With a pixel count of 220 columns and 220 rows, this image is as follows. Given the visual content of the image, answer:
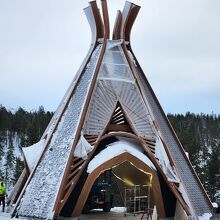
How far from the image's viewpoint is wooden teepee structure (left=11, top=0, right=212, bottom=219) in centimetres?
1780

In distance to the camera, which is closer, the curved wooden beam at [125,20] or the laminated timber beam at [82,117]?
the laminated timber beam at [82,117]

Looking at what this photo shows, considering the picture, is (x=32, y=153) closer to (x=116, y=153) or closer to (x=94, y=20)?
(x=116, y=153)

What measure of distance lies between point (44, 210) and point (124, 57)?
8.34 m

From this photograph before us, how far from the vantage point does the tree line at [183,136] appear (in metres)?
42.3

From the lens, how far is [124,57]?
2175 cm

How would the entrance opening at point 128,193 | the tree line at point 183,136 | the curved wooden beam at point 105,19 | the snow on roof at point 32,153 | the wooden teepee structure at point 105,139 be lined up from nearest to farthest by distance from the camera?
1. the wooden teepee structure at point 105,139
2. the snow on roof at point 32,153
3. the curved wooden beam at point 105,19
4. the entrance opening at point 128,193
5. the tree line at point 183,136

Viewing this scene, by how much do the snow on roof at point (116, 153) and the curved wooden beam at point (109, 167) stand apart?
0.39 feet

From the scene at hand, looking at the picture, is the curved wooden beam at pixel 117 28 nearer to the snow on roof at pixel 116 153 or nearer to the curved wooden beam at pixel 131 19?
the curved wooden beam at pixel 131 19

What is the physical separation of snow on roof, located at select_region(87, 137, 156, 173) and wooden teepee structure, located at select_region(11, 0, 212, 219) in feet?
0.19

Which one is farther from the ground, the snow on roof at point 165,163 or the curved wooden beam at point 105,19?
the curved wooden beam at point 105,19

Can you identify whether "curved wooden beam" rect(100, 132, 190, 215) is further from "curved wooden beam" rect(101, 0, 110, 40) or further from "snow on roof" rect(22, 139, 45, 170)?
"curved wooden beam" rect(101, 0, 110, 40)

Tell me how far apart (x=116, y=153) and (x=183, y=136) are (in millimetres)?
34887

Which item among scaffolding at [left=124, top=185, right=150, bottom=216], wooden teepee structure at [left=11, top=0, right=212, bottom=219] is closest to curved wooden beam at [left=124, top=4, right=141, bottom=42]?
wooden teepee structure at [left=11, top=0, right=212, bottom=219]

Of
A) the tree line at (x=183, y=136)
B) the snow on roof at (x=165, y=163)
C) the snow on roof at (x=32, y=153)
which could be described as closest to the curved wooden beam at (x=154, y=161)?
the snow on roof at (x=165, y=163)
